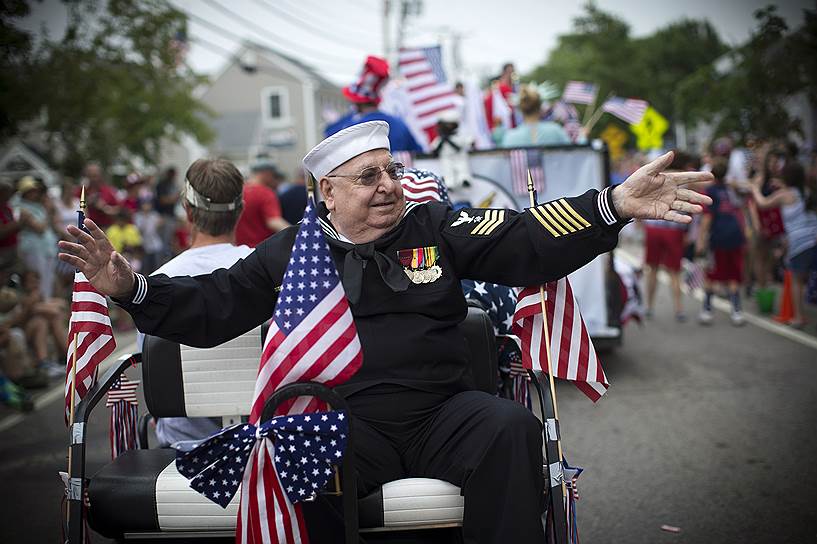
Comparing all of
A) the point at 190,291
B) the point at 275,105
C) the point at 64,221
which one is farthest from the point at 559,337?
the point at 275,105

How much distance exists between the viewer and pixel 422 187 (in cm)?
444

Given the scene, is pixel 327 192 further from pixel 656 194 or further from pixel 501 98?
pixel 501 98

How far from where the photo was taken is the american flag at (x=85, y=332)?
3221 millimetres

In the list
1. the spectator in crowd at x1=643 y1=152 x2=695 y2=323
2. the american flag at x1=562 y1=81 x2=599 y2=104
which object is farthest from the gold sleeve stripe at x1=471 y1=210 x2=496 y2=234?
the american flag at x1=562 y1=81 x2=599 y2=104

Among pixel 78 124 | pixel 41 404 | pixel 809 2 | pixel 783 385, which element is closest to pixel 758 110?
pixel 809 2

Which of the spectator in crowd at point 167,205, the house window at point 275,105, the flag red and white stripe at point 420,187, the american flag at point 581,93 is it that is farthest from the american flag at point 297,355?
the house window at point 275,105

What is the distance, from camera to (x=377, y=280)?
329cm

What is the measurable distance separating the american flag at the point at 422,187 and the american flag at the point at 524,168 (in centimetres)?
256

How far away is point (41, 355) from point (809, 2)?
34.3 feet

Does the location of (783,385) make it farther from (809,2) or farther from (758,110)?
(758,110)

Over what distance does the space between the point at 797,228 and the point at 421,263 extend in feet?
24.2

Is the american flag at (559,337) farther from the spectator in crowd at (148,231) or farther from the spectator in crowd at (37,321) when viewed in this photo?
the spectator in crowd at (148,231)

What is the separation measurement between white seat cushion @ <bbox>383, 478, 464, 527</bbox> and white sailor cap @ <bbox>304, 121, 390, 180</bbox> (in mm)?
1269

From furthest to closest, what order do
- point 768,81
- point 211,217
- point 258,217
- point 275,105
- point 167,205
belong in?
point 275,105, point 167,205, point 768,81, point 258,217, point 211,217
